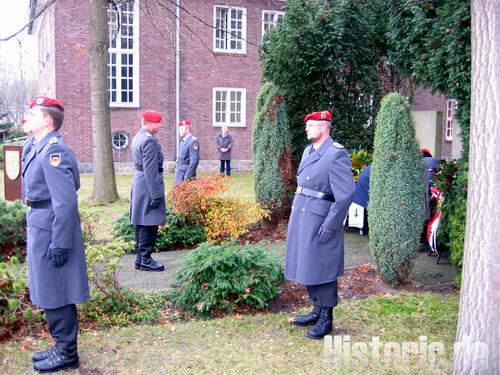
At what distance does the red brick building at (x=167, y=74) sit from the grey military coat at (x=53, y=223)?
1820 cm

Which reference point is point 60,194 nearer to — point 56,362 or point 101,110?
point 56,362

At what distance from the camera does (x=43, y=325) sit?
5.32m

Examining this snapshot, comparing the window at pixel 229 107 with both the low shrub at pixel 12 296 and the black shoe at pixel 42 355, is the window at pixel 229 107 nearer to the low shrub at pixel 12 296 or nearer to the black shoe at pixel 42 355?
the low shrub at pixel 12 296

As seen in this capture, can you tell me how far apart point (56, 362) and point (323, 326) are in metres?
2.30

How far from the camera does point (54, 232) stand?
4117 millimetres

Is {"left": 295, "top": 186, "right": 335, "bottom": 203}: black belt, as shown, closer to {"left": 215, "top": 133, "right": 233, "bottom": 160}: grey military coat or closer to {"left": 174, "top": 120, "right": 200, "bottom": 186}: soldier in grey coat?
{"left": 174, "top": 120, "right": 200, "bottom": 186}: soldier in grey coat

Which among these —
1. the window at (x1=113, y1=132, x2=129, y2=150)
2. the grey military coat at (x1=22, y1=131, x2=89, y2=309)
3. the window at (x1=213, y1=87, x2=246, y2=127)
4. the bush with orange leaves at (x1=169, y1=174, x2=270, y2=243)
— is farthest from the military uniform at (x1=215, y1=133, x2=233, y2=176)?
the grey military coat at (x1=22, y1=131, x2=89, y2=309)

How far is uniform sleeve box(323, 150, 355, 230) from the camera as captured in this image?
5.02 metres

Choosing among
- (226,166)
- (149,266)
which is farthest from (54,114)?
(226,166)

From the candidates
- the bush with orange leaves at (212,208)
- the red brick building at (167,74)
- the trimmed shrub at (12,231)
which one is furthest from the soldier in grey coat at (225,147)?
the trimmed shrub at (12,231)

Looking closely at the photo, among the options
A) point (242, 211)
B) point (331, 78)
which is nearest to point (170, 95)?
point (331, 78)

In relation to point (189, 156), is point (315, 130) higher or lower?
higher

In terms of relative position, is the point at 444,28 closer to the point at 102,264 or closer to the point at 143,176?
the point at 143,176

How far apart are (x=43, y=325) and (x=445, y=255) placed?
5.84 metres
